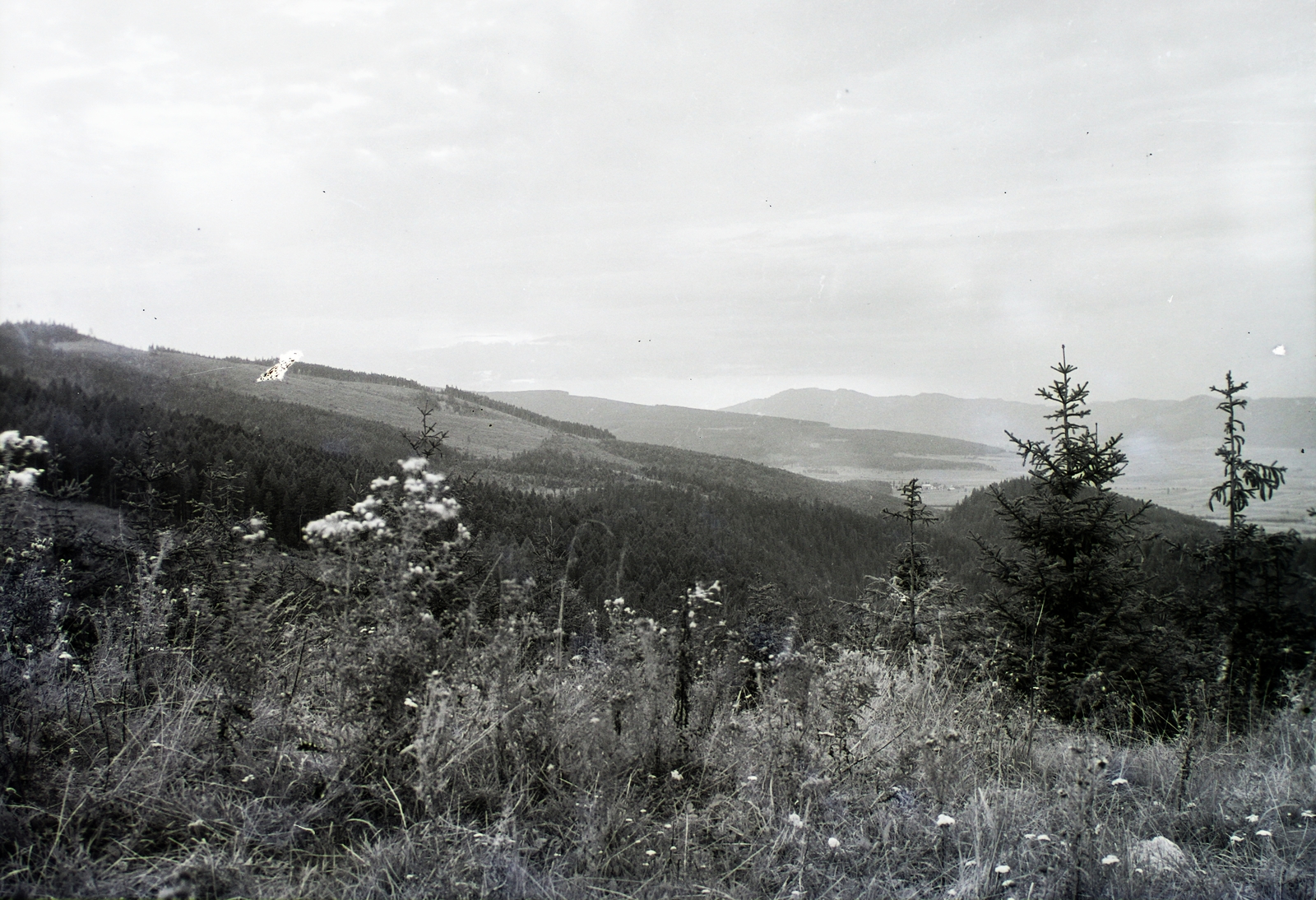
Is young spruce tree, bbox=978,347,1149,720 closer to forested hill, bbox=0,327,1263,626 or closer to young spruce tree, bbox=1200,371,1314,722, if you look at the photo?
young spruce tree, bbox=1200,371,1314,722

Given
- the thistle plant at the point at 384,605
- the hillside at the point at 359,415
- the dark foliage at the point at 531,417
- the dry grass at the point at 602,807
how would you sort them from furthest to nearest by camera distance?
the dark foliage at the point at 531,417 < the hillside at the point at 359,415 < the thistle plant at the point at 384,605 < the dry grass at the point at 602,807

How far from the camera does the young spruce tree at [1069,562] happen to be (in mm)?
9227

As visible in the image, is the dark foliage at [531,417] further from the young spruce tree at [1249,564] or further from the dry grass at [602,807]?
the dry grass at [602,807]

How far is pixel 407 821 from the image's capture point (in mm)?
2727

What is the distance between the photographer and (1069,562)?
33.1 feet

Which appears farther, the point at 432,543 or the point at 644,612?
the point at 644,612

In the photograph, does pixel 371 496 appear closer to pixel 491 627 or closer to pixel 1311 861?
pixel 491 627

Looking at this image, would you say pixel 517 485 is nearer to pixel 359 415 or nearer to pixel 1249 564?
pixel 359 415

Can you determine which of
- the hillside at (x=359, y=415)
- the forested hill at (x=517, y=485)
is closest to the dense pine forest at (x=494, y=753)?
the forested hill at (x=517, y=485)

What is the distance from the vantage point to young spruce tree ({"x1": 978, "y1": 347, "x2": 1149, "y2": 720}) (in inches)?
363

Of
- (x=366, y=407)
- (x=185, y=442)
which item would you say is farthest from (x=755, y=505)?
(x=185, y=442)

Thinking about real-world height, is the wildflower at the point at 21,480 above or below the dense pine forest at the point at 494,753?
above

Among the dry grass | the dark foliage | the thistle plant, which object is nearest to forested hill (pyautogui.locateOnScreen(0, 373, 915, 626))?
the thistle plant

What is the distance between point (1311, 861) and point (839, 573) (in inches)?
3129
